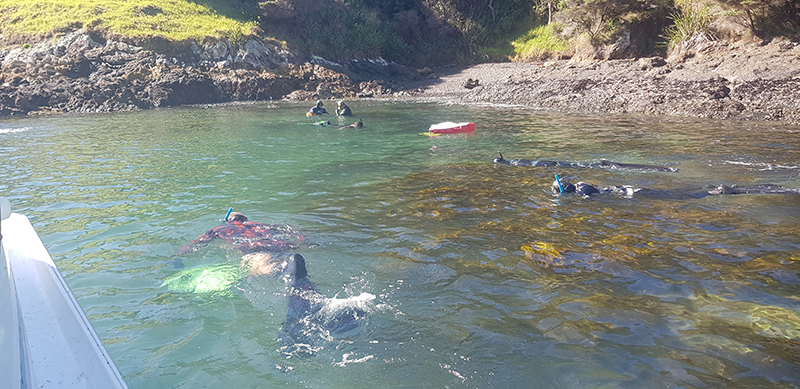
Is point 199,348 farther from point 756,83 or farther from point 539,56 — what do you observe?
point 539,56

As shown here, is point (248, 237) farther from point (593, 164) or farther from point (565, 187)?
point (593, 164)

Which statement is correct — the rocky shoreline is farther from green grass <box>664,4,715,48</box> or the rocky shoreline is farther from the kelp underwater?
the kelp underwater

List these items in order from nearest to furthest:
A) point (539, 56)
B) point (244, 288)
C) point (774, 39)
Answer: point (244, 288) < point (774, 39) < point (539, 56)

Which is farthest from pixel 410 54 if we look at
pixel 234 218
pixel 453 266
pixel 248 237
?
pixel 453 266

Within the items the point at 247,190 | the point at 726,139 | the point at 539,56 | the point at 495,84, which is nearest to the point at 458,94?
the point at 495,84

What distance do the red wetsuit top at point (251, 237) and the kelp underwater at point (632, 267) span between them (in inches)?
47.1

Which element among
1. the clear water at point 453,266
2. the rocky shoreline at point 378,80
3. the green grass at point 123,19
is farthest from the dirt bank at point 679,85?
the green grass at point 123,19

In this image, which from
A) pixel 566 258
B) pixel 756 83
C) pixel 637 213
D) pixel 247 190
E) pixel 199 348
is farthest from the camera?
pixel 756 83

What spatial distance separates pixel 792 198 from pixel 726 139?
583 cm

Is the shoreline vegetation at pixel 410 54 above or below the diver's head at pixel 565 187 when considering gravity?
above

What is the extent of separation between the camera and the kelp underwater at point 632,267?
12.2 ft

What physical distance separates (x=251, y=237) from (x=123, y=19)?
99.9 ft

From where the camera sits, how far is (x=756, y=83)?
1606 cm

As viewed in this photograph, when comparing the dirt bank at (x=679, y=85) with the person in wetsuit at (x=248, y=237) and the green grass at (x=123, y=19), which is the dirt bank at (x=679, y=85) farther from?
the green grass at (x=123, y=19)
